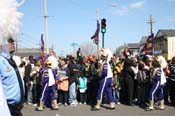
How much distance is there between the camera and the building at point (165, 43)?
8425 cm

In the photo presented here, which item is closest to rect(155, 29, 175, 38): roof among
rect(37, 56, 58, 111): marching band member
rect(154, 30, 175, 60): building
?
rect(154, 30, 175, 60): building

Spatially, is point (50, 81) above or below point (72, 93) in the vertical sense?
above

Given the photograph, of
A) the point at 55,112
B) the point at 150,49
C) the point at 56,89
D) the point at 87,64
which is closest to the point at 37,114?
the point at 55,112

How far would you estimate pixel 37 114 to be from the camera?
12.2 m

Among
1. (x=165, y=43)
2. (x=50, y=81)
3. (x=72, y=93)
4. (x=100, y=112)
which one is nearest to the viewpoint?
(x=100, y=112)

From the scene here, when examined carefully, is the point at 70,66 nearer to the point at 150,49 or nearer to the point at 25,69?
the point at 25,69

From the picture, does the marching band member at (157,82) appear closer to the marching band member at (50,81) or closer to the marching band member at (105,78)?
the marching band member at (105,78)

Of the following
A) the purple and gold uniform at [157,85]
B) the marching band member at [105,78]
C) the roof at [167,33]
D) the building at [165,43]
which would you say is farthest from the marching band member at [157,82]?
the roof at [167,33]

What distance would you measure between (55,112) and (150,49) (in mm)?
6548

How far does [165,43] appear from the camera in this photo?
88.1m

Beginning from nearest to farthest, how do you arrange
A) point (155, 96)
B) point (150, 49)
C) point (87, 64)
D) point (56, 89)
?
point (155, 96)
point (56, 89)
point (87, 64)
point (150, 49)

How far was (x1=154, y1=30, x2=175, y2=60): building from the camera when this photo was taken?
84.2m

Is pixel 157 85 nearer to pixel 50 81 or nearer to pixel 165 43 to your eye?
pixel 50 81

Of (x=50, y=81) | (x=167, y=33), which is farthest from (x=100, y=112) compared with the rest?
(x=167, y=33)
